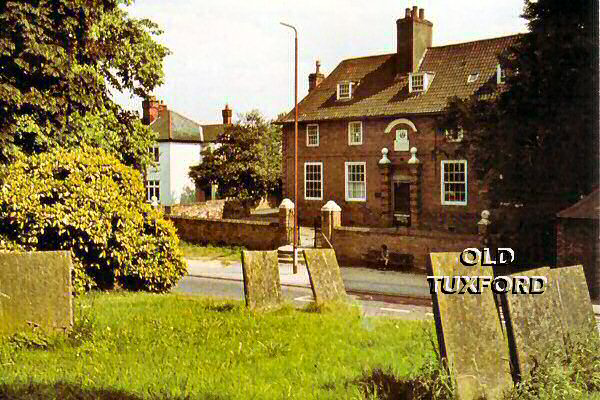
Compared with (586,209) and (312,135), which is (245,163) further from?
(586,209)

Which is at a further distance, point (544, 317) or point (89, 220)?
point (89, 220)

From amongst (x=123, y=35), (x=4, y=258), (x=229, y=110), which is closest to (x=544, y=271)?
(x=4, y=258)

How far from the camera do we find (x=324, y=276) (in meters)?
10.9

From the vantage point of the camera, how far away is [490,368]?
17.8 feet

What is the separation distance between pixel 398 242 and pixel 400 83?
556 inches

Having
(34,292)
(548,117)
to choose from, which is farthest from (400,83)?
(34,292)

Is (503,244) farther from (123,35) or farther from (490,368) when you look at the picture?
(490,368)

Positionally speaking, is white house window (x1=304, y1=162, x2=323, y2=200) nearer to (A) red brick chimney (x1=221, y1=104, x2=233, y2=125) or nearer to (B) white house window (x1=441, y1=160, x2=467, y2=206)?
(B) white house window (x1=441, y1=160, x2=467, y2=206)

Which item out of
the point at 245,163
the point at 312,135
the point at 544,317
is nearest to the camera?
the point at 544,317

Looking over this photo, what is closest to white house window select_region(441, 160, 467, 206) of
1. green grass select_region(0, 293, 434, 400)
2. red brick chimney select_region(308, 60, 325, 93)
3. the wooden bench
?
the wooden bench

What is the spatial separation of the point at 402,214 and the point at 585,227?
57.4 ft

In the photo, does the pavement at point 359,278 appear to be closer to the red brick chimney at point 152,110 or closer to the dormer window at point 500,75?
the dormer window at point 500,75

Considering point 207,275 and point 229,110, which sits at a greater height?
point 229,110

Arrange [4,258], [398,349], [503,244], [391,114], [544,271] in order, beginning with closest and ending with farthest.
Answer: [544,271] < [398,349] < [4,258] < [503,244] < [391,114]
